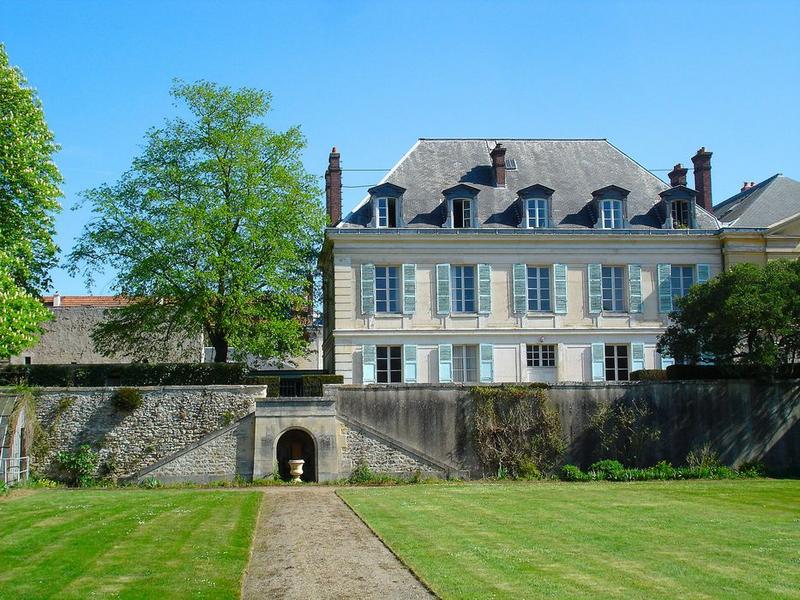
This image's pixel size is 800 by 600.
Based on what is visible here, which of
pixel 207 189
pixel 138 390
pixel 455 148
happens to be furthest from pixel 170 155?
pixel 455 148

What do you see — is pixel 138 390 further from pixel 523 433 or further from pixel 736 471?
pixel 736 471

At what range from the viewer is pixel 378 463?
90.0ft

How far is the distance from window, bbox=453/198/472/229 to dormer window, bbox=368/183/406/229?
73.9 inches

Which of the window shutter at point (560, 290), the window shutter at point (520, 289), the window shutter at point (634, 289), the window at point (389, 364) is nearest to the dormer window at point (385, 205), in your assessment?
the window at point (389, 364)

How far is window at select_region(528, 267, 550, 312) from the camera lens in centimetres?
3216

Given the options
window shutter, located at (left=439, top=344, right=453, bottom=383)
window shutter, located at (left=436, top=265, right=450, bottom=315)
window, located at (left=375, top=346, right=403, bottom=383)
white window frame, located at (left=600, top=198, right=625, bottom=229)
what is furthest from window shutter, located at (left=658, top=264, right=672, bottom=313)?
window, located at (left=375, top=346, right=403, bottom=383)

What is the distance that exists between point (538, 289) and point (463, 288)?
257 cm

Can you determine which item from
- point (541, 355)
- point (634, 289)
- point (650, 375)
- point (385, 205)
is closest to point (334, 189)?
point (385, 205)

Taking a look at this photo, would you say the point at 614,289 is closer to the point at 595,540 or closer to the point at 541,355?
the point at 541,355

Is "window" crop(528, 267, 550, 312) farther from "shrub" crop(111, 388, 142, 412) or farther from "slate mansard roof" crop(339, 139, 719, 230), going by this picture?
"shrub" crop(111, 388, 142, 412)

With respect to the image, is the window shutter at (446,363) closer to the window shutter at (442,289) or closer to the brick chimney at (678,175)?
the window shutter at (442,289)

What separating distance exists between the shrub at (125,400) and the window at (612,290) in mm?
15595

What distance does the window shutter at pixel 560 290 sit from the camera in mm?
32000

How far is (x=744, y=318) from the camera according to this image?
26438 millimetres
